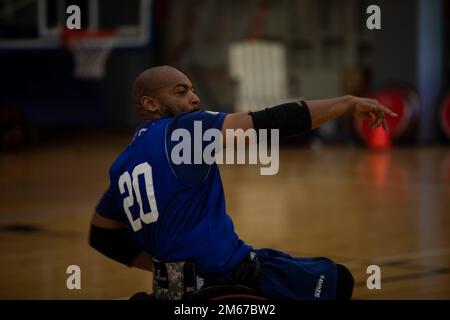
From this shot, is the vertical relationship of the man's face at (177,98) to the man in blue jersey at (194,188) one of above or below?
above

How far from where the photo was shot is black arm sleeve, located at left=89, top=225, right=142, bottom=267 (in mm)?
3926

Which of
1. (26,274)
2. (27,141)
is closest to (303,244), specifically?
(26,274)

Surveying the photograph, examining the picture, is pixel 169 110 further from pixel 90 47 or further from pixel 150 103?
pixel 90 47

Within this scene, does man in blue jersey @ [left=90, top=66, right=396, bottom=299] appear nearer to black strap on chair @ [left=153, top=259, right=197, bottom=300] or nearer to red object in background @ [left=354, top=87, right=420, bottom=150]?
black strap on chair @ [left=153, top=259, right=197, bottom=300]

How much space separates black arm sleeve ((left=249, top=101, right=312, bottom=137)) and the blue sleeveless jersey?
0.14 m

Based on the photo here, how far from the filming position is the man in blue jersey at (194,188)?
3320 mm

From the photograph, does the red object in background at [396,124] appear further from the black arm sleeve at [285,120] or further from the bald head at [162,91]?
the black arm sleeve at [285,120]

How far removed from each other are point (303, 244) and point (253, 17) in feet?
58.4

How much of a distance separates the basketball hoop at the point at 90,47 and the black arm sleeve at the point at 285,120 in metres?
16.1

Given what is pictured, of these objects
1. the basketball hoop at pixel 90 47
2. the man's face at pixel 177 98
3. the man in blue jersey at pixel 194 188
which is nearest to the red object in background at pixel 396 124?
the basketball hoop at pixel 90 47

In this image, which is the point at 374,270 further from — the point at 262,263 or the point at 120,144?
the point at 120,144

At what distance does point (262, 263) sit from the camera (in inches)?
141
